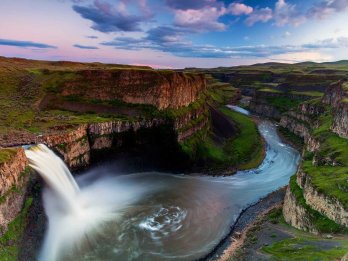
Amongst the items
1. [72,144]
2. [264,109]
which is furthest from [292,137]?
[72,144]

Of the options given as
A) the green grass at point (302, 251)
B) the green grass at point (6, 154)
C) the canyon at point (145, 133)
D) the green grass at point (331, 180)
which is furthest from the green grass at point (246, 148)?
the green grass at point (6, 154)

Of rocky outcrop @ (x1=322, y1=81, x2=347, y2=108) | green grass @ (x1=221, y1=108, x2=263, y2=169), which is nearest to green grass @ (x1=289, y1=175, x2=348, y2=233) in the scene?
green grass @ (x1=221, y1=108, x2=263, y2=169)

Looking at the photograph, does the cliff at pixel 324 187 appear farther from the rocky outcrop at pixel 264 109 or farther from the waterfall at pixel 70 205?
the rocky outcrop at pixel 264 109

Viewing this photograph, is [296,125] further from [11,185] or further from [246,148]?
[11,185]

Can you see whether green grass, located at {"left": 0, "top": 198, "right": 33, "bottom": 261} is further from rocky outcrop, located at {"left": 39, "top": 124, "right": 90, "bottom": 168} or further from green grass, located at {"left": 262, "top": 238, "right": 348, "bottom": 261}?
green grass, located at {"left": 262, "top": 238, "right": 348, "bottom": 261}

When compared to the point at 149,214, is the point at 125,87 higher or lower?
higher

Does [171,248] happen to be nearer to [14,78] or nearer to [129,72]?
[129,72]

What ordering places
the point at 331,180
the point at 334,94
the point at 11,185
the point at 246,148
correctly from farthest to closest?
1. the point at 334,94
2. the point at 246,148
3. the point at 331,180
4. the point at 11,185

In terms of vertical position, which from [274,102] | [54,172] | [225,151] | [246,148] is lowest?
[246,148]
